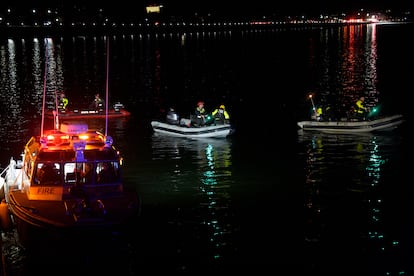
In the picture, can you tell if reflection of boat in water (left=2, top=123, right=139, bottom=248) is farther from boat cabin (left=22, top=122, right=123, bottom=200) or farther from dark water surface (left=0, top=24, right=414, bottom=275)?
dark water surface (left=0, top=24, right=414, bottom=275)

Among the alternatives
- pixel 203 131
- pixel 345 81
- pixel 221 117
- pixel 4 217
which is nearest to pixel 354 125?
pixel 221 117

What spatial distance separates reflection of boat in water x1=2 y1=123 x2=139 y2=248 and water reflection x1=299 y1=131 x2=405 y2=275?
6.64m

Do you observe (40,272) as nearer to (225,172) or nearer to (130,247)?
(130,247)

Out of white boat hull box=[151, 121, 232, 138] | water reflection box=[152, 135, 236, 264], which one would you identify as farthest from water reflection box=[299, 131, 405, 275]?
white boat hull box=[151, 121, 232, 138]

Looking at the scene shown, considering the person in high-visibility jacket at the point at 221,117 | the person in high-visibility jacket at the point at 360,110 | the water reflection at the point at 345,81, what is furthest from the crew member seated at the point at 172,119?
the water reflection at the point at 345,81

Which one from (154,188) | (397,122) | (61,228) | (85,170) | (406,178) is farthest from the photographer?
(397,122)

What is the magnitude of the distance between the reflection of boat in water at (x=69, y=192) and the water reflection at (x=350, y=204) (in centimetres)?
664

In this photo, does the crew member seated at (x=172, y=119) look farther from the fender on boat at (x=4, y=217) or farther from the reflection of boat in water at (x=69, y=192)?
the fender on boat at (x=4, y=217)

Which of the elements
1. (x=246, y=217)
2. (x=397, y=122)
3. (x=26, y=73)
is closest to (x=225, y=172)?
(x=246, y=217)

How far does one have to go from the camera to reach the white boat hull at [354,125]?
41406 mm

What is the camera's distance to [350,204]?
86.4 feet

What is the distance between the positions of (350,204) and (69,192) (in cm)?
1200

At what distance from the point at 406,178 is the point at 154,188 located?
12.1 m

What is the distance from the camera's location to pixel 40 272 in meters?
19.3
